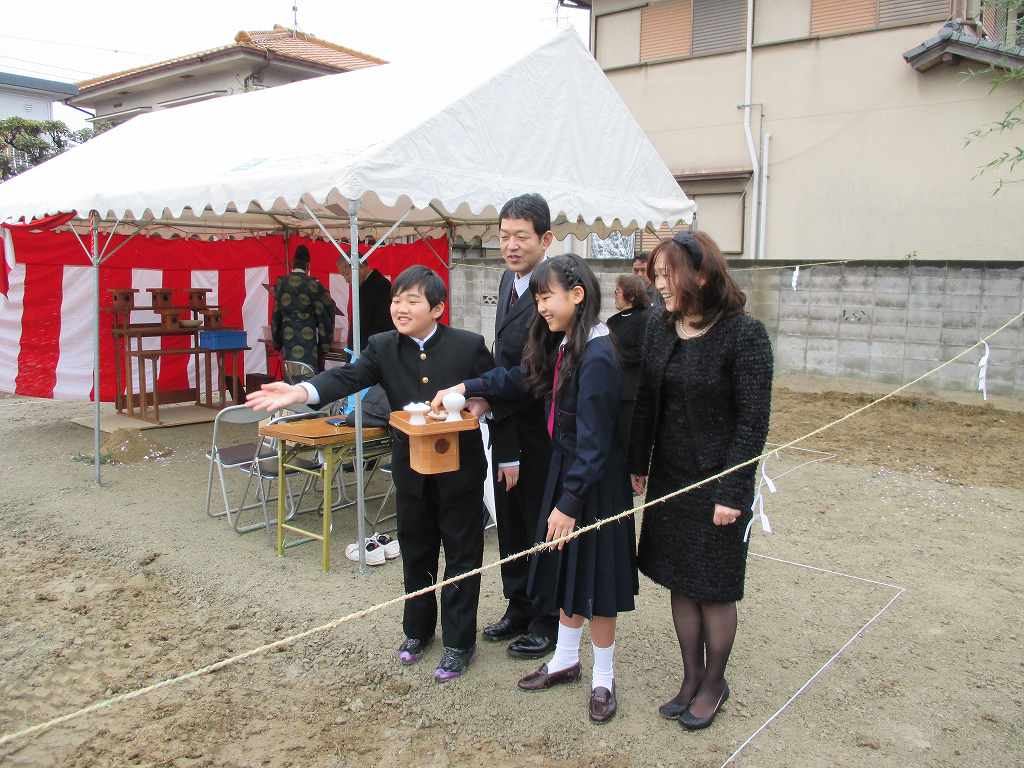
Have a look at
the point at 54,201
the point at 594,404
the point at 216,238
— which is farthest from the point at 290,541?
the point at 216,238

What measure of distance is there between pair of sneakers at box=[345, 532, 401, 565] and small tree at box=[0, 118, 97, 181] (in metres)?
17.3

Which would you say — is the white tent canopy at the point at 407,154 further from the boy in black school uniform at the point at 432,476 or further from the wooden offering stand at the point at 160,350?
the wooden offering stand at the point at 160,350

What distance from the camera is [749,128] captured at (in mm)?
10461

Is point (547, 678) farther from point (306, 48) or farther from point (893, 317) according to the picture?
point (306, 48)

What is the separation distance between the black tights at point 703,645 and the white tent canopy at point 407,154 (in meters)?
2.37

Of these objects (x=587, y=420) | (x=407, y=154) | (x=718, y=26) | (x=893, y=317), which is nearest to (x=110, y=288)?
(x=407, y=154)

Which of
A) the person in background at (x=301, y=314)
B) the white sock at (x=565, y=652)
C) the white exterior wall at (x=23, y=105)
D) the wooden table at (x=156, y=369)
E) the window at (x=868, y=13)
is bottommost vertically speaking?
the white sock at (x=565, y=652)

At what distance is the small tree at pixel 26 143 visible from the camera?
17.3 m

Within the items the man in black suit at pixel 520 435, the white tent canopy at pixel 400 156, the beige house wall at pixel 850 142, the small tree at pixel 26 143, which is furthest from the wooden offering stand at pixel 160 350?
the small tree at pixel 26 143

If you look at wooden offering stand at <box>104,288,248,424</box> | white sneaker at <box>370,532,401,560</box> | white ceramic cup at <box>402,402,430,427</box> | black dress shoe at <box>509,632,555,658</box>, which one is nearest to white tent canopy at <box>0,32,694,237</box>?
white ceramic cup at <box>402,402,430,427</box>

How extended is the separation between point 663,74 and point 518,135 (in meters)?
7.71

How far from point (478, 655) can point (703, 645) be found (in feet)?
3.08

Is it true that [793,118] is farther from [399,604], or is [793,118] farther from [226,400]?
[399,604]

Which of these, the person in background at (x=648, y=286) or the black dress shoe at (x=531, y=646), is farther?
the person in background at (x=648, y=286)
